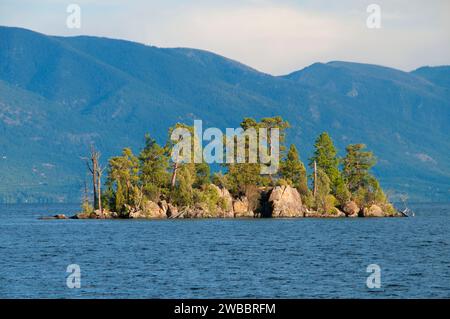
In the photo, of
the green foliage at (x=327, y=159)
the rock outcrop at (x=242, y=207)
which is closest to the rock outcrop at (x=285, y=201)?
the rock outcrop at (x=242, y=207)

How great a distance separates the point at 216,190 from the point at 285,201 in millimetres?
10282

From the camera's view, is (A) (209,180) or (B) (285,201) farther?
(B) (285,201)

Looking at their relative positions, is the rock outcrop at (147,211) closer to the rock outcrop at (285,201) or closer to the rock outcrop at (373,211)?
the rock outcrop at (285,201)

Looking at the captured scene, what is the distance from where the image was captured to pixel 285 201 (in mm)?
126562

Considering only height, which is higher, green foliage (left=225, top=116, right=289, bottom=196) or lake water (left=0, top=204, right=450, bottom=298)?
green foliage (left=225, top=116, right=289, bottom=196)

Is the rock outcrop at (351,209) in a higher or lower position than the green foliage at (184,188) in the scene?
lower

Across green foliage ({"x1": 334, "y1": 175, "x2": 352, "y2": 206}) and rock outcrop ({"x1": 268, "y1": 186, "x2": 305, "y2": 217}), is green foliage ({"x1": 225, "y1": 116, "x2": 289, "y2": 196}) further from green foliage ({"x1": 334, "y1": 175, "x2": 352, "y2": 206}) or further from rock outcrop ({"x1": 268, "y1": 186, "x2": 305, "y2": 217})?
green foliage ({"x1": 334, "y1": 175, "x2": 352, "y2": 206})

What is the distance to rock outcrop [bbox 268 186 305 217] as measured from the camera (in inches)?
4899

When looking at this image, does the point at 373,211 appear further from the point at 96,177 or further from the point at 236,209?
the point at 96,177

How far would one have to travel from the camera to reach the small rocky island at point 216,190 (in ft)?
403

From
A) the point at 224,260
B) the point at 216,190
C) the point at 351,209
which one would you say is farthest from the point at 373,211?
the point at 224,260

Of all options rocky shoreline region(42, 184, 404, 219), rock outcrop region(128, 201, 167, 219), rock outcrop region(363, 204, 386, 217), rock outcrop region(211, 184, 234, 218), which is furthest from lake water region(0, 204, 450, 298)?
rock outcrop region(363, 204, 386, 217)

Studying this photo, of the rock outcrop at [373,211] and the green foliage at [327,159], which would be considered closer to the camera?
the green foliage at [327,159]
